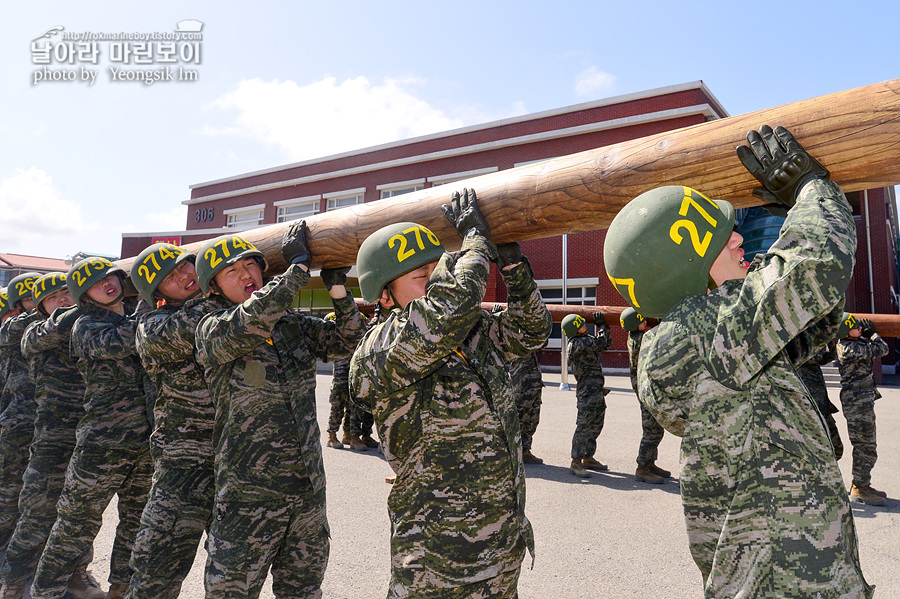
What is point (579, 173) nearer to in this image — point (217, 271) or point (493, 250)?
point (493, 250)

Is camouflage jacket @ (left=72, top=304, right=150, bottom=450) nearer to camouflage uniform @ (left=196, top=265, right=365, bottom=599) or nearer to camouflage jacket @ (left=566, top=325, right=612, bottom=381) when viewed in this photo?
camouflage uniform @ (left=196, top=265, right=365, bottom=599)

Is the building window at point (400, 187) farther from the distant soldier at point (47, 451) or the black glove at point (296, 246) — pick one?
the black glove at point (296, 246)

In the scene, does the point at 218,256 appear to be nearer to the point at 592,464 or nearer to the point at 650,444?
the point at 650,444

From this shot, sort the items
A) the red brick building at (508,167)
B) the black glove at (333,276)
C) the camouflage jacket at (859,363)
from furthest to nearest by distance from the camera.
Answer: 1. the red brick building at (508,167)
2. the camouflage jacket at (859,363)
3. the black glove at (333,276)

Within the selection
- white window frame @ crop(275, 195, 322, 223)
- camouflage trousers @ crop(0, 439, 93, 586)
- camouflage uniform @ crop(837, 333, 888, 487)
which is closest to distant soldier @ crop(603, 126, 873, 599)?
camouflage trousers @ crop(0, 439, 93, 586)

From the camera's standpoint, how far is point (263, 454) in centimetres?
288

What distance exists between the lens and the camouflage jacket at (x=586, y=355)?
7875mm

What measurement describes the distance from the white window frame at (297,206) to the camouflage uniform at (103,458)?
87.5 feet

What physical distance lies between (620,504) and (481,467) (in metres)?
4.23

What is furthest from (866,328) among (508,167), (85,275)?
(508,167)

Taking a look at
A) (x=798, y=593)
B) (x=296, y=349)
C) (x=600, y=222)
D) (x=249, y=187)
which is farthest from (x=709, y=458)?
(x=249, y=187)

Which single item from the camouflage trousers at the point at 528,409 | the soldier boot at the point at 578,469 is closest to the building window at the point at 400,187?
the camouflage trousers at the point at 528,409

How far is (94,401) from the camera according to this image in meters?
3.99

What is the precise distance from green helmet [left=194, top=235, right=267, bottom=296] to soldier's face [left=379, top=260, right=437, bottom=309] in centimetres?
128
